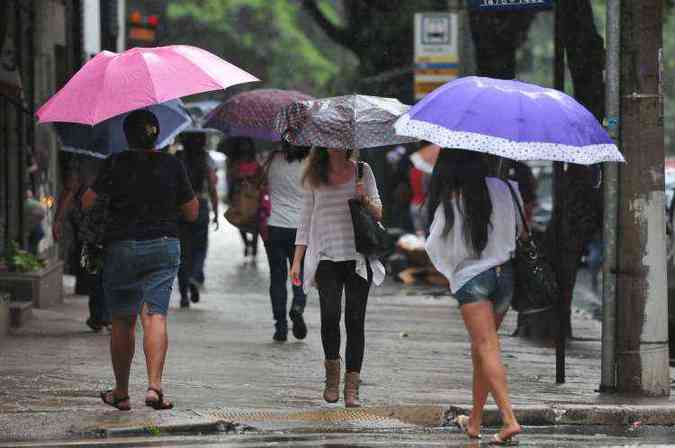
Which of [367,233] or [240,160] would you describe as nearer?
[367,233]

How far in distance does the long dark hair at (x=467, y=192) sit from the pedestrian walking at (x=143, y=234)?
5.31ft

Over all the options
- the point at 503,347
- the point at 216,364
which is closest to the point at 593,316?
the point at 503,347

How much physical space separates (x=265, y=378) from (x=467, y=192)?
10.1ft

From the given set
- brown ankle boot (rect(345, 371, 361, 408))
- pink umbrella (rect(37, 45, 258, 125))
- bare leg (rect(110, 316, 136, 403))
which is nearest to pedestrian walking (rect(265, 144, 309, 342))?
brown ankle boot (rect(345, 371, 361, 408))

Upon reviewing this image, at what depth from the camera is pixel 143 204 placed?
27.7ft

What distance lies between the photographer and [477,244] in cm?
772

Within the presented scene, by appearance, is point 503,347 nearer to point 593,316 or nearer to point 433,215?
point 593,316

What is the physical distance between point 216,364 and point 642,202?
3265 millimetres

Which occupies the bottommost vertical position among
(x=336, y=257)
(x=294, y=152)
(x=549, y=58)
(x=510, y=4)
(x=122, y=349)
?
(x=122, y=349)

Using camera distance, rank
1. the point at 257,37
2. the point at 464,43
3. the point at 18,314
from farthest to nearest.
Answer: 1. the point at 257,37
2. the point at 464,43
3. the point at 18,314

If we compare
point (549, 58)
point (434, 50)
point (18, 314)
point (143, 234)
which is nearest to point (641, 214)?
point (143, 234)

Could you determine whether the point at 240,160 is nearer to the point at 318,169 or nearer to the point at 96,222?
the point at 318,169

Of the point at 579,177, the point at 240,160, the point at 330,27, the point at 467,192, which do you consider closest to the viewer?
the point at 467,192

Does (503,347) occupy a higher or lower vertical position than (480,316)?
lower
